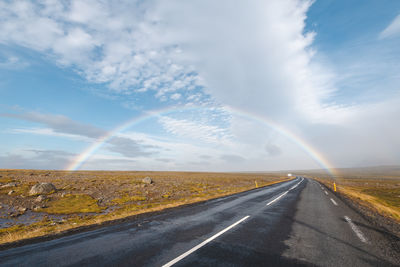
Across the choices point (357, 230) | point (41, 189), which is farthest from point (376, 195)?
point (41, 189)

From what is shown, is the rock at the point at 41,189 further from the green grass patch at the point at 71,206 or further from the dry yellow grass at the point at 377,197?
the dry yellow grass at the point at 377,197

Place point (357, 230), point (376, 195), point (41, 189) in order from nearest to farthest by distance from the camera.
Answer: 1. point (357, 230)
2. point (41, 189)
3. point (376, 195)

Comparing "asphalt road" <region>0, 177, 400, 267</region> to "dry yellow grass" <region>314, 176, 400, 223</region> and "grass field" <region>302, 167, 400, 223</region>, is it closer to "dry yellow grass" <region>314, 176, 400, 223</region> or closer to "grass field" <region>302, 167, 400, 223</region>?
"grass field" <region>302, 167, 400, 223</region>

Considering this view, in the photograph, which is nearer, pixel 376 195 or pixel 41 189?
pixel 41 189

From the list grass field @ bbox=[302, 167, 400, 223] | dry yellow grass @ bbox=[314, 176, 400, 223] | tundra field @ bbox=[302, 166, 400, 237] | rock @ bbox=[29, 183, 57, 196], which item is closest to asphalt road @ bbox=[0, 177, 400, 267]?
tundra field @ bbox=[302, 166, 400, 237]

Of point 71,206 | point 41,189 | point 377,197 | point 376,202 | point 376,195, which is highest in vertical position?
point 41,189

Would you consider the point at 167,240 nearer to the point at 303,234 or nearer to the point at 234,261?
the point at 234,261

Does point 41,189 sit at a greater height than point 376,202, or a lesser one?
greater

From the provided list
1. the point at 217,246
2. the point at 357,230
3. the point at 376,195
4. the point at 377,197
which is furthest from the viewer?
the point at 376,195

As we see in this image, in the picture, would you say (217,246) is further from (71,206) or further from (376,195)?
(376,195)

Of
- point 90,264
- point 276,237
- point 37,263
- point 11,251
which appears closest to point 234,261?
point 276,237

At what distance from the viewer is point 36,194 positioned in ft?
67.3

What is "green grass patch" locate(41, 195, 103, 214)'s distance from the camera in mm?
14844

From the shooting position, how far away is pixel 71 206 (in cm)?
1650
